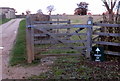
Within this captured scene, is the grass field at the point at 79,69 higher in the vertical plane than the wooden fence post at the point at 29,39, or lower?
lower

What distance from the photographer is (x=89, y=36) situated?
366 inches

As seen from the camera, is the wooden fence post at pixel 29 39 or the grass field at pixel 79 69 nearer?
the grass field at pixel 79 69

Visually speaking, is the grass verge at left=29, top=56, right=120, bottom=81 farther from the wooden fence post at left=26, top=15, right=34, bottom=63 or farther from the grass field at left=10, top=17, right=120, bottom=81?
the wooden fence post at left=26, top=15, right=34, bottom=63

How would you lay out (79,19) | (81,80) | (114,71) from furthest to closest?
(79,19)
(114,71)
(81,80)

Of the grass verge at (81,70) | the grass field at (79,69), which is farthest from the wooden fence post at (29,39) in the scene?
the grass verge at (81,70)

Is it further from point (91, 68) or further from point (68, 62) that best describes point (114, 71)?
point (68, 62)

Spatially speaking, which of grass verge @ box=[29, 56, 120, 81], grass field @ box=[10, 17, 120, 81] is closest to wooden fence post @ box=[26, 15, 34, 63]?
grass field @ box=[10, 17, 120, 81]

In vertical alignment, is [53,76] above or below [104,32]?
below

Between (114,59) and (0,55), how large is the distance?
494 cm

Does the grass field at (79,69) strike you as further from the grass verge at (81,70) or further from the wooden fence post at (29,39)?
the wooden fence post at (29,39)

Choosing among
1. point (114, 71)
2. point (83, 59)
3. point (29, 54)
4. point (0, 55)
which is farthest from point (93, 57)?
point (0, 55)

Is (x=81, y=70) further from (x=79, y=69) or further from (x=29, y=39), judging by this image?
(x=29, y=39)

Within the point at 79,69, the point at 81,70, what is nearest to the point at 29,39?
the point at 79,69

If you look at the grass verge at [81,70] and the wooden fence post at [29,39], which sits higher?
the wooden fence post at [29,39]
